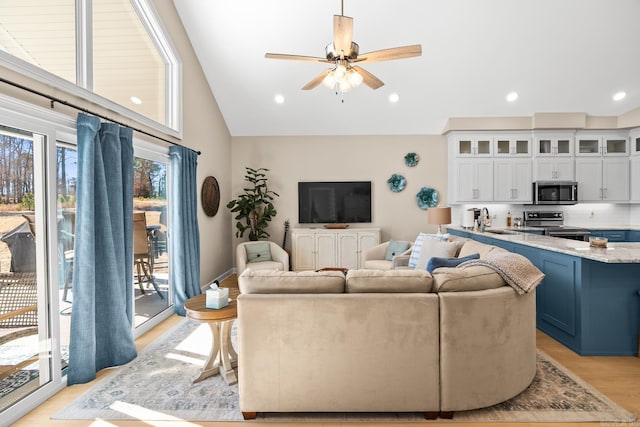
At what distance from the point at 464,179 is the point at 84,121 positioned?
5.61 m

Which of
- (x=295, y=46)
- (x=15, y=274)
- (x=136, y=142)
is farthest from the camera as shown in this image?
(x=295, y=46)

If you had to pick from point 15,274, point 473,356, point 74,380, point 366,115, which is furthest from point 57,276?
point 366,115

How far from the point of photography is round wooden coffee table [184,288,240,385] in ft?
7.92

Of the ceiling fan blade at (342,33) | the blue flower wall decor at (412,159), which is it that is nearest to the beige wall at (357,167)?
the blue flower wall decor at (412,159)

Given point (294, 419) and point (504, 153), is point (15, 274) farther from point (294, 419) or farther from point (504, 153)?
point (504, 153)

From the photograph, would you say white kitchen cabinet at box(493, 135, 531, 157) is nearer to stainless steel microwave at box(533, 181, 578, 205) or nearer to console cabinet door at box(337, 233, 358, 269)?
stainless steel microwave at box(533, 181, 578, 205)

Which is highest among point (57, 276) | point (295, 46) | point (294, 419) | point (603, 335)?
point (295, 46)

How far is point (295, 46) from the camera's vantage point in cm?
484

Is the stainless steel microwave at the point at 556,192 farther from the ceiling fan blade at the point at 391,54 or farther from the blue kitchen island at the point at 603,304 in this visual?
the ceiling fan blade at the point at 391,54

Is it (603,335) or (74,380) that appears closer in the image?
(74,380)

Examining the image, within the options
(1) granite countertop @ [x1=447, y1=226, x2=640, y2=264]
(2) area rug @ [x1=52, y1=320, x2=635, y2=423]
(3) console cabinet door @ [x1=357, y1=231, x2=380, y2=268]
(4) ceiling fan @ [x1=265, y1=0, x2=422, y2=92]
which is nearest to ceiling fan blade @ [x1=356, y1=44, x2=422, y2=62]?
(4) ceiling fan @ [x1=265, y1=0, x2=422, y2=92]

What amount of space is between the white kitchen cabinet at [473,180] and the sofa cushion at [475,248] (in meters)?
2.56

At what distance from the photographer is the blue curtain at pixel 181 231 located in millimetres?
4156

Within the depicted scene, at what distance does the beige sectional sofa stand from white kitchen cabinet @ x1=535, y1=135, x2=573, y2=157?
17.0 feet
